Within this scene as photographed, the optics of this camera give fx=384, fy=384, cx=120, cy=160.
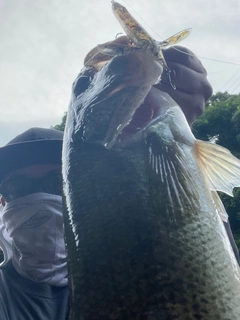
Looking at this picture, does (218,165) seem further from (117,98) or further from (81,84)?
(81,84)

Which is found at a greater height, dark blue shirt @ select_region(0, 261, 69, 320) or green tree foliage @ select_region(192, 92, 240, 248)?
green tree foliage @ select_region(192, 92, 240, 248)

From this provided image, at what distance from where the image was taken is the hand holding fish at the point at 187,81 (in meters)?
2.17

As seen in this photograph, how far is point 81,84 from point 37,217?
157 centimetres

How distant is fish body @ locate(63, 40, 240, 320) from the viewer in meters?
1.40

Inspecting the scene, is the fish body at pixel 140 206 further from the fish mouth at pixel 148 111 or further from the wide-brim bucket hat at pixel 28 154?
the wide-brim bucket hat at pixel 28 154

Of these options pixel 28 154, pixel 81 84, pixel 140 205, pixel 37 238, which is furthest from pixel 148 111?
pixel 28 154

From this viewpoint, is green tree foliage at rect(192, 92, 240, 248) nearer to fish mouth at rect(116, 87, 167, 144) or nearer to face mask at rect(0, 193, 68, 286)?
face mask at rect(0, 193, 68, 286)

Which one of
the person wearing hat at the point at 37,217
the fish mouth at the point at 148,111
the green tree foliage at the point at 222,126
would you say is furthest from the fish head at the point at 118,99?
the green tree foliage at the point at 222,126

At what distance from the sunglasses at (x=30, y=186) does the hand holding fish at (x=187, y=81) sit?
138 centimetres

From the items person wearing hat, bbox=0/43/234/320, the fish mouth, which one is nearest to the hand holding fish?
person wearing hat, bbox=0/43/234/320

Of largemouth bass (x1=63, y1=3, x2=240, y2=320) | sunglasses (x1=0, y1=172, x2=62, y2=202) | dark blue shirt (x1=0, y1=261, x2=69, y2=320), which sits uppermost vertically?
sunglasses (x1=0, y1=172, x2=62, y2=202)

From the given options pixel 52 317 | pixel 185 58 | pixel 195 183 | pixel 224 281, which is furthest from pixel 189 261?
pixel 52 317

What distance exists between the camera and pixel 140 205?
154 cm

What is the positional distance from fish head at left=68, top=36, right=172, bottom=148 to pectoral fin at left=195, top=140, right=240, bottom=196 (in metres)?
0.29
